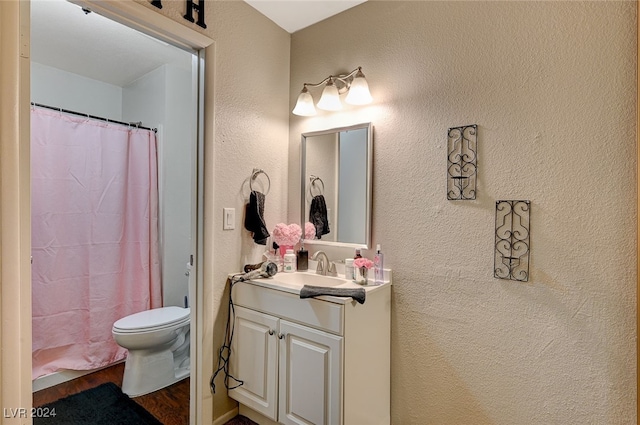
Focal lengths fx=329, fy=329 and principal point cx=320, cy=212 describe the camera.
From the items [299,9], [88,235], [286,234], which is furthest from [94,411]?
[299,9]

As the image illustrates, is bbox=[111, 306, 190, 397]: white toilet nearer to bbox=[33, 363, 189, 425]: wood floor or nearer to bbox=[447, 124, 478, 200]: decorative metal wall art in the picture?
bbox=[33, 363, 189, 425]: wood floor

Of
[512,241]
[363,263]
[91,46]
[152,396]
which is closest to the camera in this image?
[512,241]

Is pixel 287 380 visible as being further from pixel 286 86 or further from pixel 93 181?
pixel 93 181

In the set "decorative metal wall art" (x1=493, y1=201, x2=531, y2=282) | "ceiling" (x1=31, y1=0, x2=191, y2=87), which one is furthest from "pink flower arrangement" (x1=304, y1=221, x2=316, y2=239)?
"ceiling" (x1=31, y1=0, x2=191, y2=87)

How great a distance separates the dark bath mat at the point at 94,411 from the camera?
6.07ft

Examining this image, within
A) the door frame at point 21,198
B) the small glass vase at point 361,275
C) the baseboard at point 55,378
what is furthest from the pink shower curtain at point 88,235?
the small glass vase at point 361,275

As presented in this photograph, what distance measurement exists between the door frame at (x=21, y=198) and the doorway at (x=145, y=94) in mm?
848

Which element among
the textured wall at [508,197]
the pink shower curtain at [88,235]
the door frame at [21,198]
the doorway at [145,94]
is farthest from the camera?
the doorway at [145,94]

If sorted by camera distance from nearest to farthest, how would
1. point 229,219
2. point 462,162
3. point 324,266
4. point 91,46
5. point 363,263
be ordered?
point 462,162 < point 363,263 < point 229,219 < point 324,266 < point 91,46

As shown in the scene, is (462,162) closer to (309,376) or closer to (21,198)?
(309,376)

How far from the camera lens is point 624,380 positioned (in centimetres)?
124

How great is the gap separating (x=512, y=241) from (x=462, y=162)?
1.40ft

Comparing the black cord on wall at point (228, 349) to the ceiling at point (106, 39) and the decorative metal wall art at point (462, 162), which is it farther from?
the ceiling at point (106, 39)

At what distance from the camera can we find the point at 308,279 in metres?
1.94
